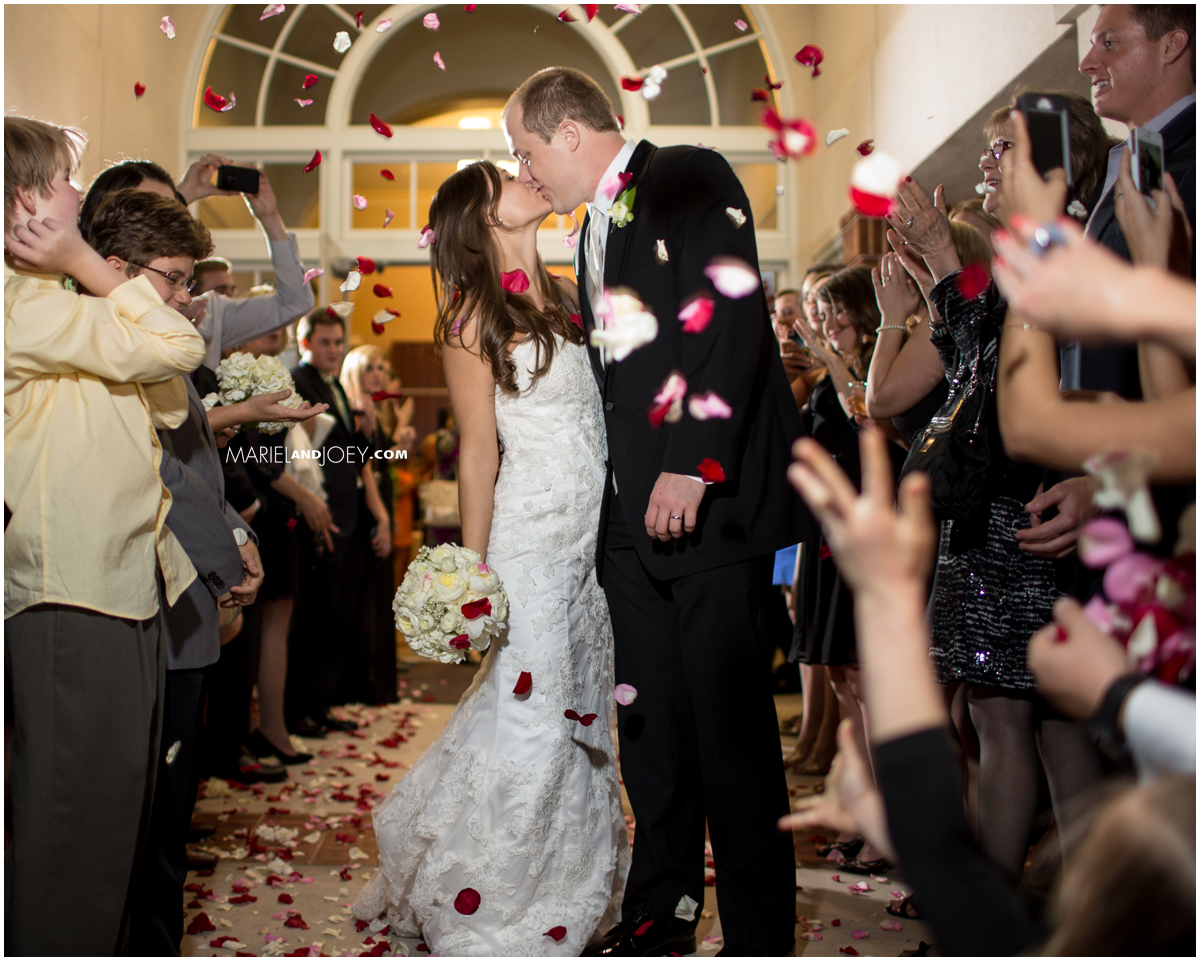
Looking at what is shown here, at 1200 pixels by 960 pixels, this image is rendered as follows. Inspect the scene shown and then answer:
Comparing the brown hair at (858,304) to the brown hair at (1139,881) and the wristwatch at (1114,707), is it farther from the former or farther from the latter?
the brown hair at (1139,881)

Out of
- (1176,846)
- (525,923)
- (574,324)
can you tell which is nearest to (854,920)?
(525,923)

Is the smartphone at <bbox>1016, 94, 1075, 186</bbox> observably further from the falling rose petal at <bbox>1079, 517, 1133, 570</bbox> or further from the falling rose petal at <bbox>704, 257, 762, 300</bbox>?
the falling rose petal at <bbox>704, 257, 762, 300</bbox>

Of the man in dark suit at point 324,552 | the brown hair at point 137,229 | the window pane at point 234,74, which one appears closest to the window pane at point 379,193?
the window pane at point 234,74

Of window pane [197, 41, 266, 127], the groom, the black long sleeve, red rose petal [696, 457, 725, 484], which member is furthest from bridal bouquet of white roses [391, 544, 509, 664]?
window pane [197, 41, 266, 127]

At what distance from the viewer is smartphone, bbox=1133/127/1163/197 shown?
1257 millimetres

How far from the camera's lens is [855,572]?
84 cm

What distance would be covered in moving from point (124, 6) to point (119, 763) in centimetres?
690

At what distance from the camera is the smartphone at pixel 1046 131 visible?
1.10 m

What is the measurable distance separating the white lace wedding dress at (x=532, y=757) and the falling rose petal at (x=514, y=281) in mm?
162

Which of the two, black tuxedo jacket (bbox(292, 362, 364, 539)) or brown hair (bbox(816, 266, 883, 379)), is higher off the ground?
brown hair (bbox(816, 266, 883, 379))

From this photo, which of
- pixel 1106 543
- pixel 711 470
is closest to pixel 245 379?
pixel 711 470

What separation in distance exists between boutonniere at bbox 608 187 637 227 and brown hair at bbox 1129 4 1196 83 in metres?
0.95

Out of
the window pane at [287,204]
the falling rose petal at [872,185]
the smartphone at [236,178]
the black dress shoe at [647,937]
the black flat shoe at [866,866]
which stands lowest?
the black flat shoe at [866,866]

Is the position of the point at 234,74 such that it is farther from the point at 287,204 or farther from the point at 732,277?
the point at 732,277
